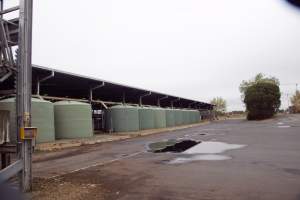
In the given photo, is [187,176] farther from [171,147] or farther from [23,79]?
[171,147]

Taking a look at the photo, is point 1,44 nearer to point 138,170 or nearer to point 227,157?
point 138,170

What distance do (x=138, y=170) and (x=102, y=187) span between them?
224cm

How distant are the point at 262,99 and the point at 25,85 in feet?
180

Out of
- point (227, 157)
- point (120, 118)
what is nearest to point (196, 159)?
point (227, 157)

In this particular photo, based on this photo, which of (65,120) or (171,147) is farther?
(65,120)

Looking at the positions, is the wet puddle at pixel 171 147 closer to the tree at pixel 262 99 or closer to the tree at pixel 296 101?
the tree at pixel 262 99

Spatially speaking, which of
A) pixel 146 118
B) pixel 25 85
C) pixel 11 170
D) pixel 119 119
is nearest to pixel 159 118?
pixel 146 118

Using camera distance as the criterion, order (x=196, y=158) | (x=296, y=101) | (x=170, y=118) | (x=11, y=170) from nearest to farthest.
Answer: (x=11, y=170)
(x=196, y=158)
(x=170, y=118)
(x=296, y=101)

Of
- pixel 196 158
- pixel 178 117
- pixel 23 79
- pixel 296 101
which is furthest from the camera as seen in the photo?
pixel 296 101

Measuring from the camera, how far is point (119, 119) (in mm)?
28781

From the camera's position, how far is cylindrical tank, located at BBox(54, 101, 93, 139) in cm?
2095

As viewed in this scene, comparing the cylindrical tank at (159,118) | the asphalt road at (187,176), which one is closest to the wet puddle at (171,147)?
the asphalt road at (187,176)

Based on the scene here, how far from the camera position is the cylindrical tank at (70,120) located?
21.0 m

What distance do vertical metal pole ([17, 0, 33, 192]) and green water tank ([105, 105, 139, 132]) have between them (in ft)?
71.9
